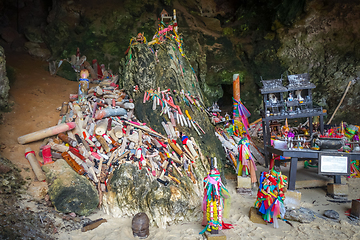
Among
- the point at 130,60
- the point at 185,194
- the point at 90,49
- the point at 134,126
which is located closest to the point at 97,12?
the point at 90,49

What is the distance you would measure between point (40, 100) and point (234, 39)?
12307mm

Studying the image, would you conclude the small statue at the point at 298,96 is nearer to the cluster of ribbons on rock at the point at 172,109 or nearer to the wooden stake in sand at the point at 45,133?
the cluster of ribbons on rock at the point at 172,109

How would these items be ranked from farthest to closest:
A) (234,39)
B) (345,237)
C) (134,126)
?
(234,39) → (134,126) → (345,237)

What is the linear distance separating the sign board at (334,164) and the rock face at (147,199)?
11.6 feet

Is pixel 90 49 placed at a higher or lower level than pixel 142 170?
higher

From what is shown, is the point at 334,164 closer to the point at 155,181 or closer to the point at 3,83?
the point at 155,181

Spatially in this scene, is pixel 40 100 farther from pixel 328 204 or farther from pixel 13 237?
pixel 328 204

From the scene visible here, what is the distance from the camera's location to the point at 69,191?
5.15 metres

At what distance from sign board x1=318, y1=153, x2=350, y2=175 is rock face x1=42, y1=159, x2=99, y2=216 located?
5.87 metres

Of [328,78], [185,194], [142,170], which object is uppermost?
[328,78]

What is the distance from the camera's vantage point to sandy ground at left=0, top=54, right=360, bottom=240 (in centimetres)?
474

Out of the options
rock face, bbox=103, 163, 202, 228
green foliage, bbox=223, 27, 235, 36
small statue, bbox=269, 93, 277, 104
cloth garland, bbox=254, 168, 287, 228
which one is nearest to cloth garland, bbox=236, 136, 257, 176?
cloth garland, bbox=254, 168, 287, 228

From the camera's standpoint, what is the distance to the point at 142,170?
5895 millimetres

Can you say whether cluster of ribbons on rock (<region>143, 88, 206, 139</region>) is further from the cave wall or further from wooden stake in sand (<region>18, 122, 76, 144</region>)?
the cave wall
